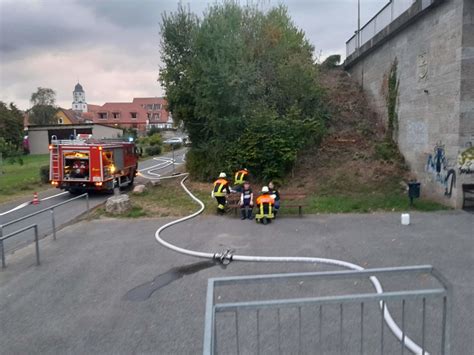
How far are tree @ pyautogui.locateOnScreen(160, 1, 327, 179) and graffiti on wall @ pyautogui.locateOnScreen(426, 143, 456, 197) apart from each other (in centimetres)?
514

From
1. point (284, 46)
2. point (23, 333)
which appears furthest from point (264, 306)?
point (284, 46)

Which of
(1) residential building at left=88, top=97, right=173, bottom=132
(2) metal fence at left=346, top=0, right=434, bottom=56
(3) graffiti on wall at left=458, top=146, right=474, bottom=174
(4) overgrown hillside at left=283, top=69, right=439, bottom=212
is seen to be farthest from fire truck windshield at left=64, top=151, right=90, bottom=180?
(1) residential building at left=88, top=97, right=173, bottom=132

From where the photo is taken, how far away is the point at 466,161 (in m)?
11.1

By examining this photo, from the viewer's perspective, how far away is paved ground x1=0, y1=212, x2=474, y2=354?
4.74 meters

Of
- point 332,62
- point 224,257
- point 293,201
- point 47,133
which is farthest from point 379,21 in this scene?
point 47,133

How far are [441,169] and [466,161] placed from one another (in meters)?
0.97

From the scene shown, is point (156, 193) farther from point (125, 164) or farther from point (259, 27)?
point (259, 27)

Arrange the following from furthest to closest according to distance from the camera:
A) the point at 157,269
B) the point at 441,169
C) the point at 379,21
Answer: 1. the point at 379,21
2. the point at 441,169
3. the point at 157,269

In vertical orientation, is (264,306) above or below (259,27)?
below

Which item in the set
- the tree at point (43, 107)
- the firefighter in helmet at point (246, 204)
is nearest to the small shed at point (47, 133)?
the tree at point (43, 107)

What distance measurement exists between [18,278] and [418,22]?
14.5 meters

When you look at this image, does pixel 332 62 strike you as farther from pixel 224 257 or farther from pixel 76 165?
pixel 224 257

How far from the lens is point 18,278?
6.88 meters

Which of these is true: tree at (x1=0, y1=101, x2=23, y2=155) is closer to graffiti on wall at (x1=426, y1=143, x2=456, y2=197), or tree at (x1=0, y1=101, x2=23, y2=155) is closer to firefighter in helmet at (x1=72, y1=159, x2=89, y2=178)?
firefighter in helmet at (x1=72, y1=159, x2=89, y2=178)
